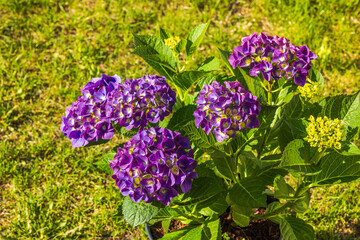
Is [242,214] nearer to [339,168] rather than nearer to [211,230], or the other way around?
[211,230]

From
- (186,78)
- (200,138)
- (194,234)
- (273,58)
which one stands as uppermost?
(273,58)

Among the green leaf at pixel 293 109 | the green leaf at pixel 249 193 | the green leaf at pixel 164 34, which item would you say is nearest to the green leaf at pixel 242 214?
the green leaf at pixel 249 193

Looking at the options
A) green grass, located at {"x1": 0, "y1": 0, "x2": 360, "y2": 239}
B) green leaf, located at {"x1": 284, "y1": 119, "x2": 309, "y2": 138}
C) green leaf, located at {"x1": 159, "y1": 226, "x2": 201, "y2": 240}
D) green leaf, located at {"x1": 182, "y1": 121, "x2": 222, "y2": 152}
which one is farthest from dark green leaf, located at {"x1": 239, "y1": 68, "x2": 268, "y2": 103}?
green grass, located at {"x1": 0, "y1": 0, "x2": 360, "y2": 239}

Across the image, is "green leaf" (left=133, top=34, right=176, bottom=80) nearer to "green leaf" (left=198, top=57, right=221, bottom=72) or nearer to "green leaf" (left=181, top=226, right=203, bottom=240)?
"green leaf" (left=198, top=57, right=221, bottom=72)

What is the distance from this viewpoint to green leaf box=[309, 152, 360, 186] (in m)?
1.51

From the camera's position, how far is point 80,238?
2.54 m

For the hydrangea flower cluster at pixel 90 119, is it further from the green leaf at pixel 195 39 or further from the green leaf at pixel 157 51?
the green leaf at pixel 195 39

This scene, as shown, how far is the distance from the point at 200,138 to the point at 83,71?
193 cm

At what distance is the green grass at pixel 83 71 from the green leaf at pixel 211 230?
742 millimetres

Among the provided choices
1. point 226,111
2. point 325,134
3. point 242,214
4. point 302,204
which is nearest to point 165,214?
point 242,214

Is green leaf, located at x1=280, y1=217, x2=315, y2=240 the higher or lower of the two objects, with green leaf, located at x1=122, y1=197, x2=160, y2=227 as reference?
lower

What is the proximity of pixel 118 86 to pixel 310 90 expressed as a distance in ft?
2.36

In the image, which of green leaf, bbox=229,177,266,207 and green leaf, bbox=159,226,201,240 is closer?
green leaf, bbox=229,177,266,207

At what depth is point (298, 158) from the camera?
1.49 meters
